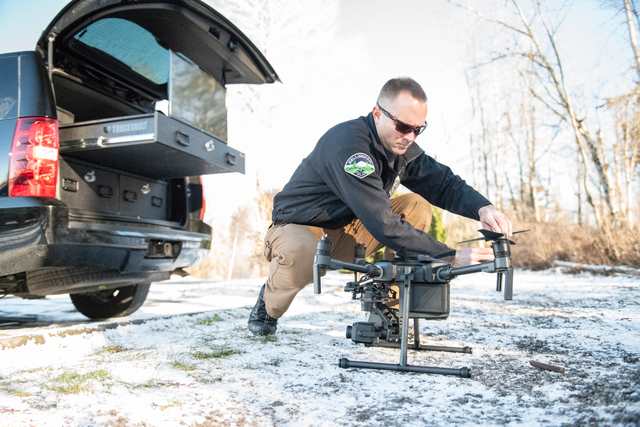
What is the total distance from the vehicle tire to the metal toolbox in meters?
1.06

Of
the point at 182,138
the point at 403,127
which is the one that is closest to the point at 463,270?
the point at 403,127

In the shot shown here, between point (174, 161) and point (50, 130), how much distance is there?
0.82 m

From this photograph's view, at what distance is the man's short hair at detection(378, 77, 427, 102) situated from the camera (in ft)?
6.98

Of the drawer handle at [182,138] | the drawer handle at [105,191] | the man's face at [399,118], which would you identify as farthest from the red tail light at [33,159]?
the man's face at [399,118]

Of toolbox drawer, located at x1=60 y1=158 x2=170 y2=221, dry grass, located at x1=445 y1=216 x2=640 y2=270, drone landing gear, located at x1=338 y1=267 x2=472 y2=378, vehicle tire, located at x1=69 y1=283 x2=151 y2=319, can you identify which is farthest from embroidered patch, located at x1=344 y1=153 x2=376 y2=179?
dry grass, located at x1=445 y1=216 x2=640 y2=270

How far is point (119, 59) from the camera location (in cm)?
340

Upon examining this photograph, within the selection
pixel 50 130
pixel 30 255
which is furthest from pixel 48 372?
pixel 50 130

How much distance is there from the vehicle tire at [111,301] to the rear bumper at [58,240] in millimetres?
838

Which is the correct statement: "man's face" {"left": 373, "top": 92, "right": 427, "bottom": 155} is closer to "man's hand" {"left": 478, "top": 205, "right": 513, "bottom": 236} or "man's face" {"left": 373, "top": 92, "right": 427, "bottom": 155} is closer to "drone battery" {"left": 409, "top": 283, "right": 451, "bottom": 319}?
"man's hand" {"left": 478, "top": 205, "right": 513, "bottom": 236}

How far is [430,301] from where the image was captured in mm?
1824

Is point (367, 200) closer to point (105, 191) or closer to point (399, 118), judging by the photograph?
point (399, 118)

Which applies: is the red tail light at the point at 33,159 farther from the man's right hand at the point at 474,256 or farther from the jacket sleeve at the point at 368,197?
the man's right hand at the point at 474,256

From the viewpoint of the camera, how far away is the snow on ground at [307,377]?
4.27 ft

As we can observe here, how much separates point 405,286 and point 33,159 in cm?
217
